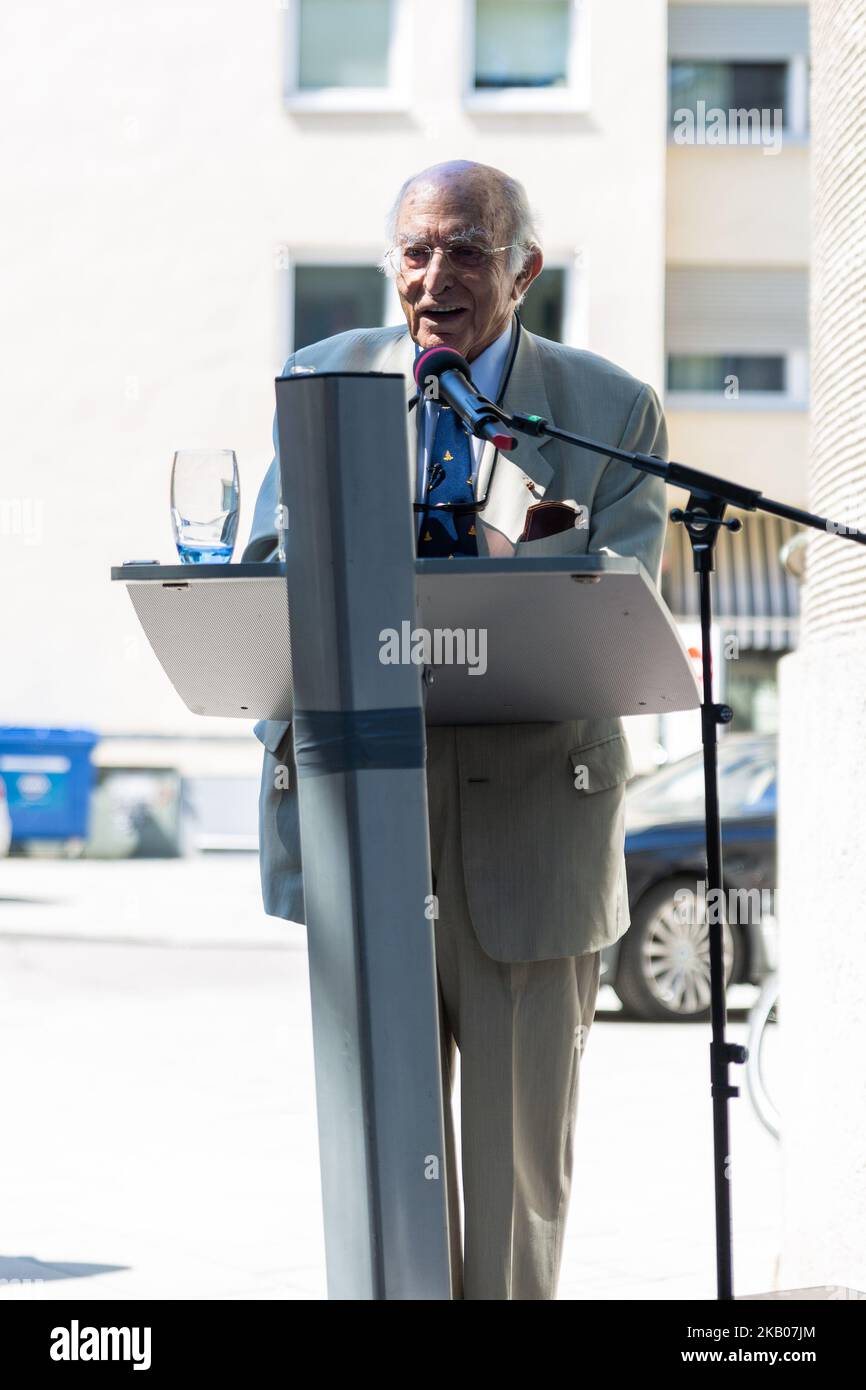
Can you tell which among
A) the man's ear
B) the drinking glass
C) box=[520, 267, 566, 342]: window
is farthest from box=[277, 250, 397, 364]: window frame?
the drinking glass

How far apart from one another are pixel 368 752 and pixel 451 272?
1.00 m

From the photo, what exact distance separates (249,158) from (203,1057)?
49.2 ft

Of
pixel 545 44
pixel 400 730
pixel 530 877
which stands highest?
pixel 545 44

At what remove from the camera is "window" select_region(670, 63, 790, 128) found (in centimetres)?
2222

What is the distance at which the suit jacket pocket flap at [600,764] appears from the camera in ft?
8.82

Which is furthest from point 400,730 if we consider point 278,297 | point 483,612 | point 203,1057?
point 278,297

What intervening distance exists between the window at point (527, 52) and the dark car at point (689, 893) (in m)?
12.7

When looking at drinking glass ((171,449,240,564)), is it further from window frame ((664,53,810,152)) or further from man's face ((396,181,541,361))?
window frame ((664,53,810,152))

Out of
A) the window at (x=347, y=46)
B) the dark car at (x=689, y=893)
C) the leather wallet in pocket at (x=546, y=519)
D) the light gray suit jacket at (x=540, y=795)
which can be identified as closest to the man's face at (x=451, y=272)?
the light gray suit jacket at (x=540, y=795)

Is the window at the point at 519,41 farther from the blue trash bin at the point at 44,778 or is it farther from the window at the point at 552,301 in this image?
the blue trash bin at the point at 44,778

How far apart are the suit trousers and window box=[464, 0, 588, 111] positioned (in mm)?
19825

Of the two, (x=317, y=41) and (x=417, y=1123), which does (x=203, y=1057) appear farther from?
(x=317, y=41)

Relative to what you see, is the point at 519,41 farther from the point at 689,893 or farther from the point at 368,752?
the point at 368,752

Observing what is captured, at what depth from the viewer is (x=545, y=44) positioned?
2144 centimetres
